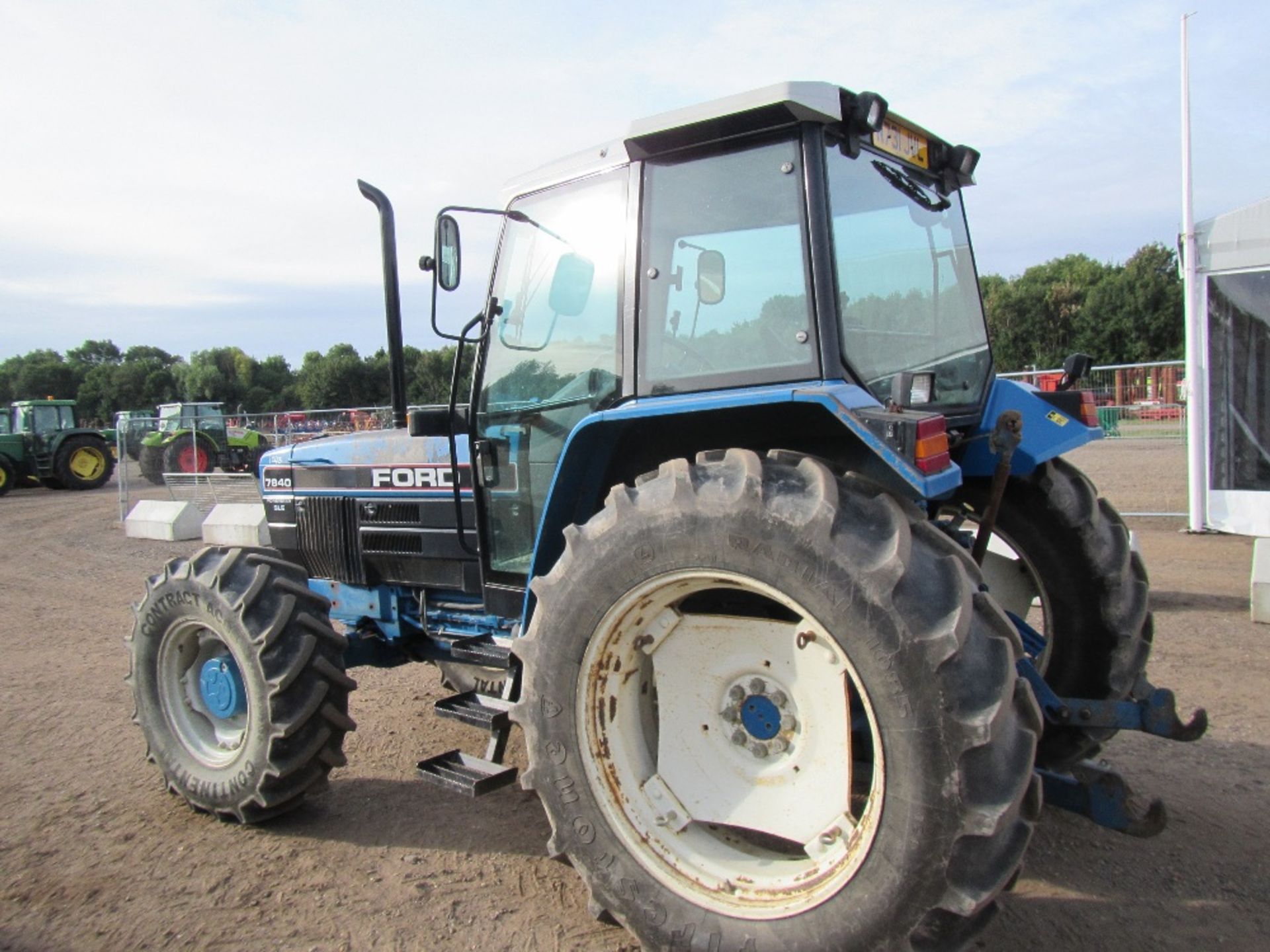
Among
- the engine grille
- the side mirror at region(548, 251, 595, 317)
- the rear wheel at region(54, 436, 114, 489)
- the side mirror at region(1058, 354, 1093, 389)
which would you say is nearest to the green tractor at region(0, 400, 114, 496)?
the rear wheel at region(54, 436, 114, 489)

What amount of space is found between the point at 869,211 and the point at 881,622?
1.54 metres

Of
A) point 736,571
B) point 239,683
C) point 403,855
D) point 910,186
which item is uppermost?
point 910,186

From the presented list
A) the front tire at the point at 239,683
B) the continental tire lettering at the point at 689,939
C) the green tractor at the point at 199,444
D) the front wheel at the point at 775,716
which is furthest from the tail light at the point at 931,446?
the green tractor at the point at 199,444

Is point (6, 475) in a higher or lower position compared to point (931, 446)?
lower

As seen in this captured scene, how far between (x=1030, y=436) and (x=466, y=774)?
2.34 meters

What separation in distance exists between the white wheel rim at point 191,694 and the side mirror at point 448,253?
1729 millimetres

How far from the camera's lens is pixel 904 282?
3211 millimetres

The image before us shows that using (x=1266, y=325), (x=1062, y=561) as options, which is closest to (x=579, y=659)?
(x=1062, y=561)

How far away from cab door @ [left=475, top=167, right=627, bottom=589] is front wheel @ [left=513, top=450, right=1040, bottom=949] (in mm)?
839

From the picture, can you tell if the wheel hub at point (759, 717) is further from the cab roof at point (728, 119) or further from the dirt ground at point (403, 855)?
the cab roof at point (728, 119)

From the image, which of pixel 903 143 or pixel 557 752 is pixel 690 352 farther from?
pixel 557 752

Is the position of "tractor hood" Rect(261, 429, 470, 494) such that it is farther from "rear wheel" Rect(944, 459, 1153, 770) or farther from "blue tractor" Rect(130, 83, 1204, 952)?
"rear wheel" Rect(944, 459, 1153, 770)

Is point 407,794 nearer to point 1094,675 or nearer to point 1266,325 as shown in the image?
point 1094,675

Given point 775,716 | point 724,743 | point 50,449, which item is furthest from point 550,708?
point 50,449
